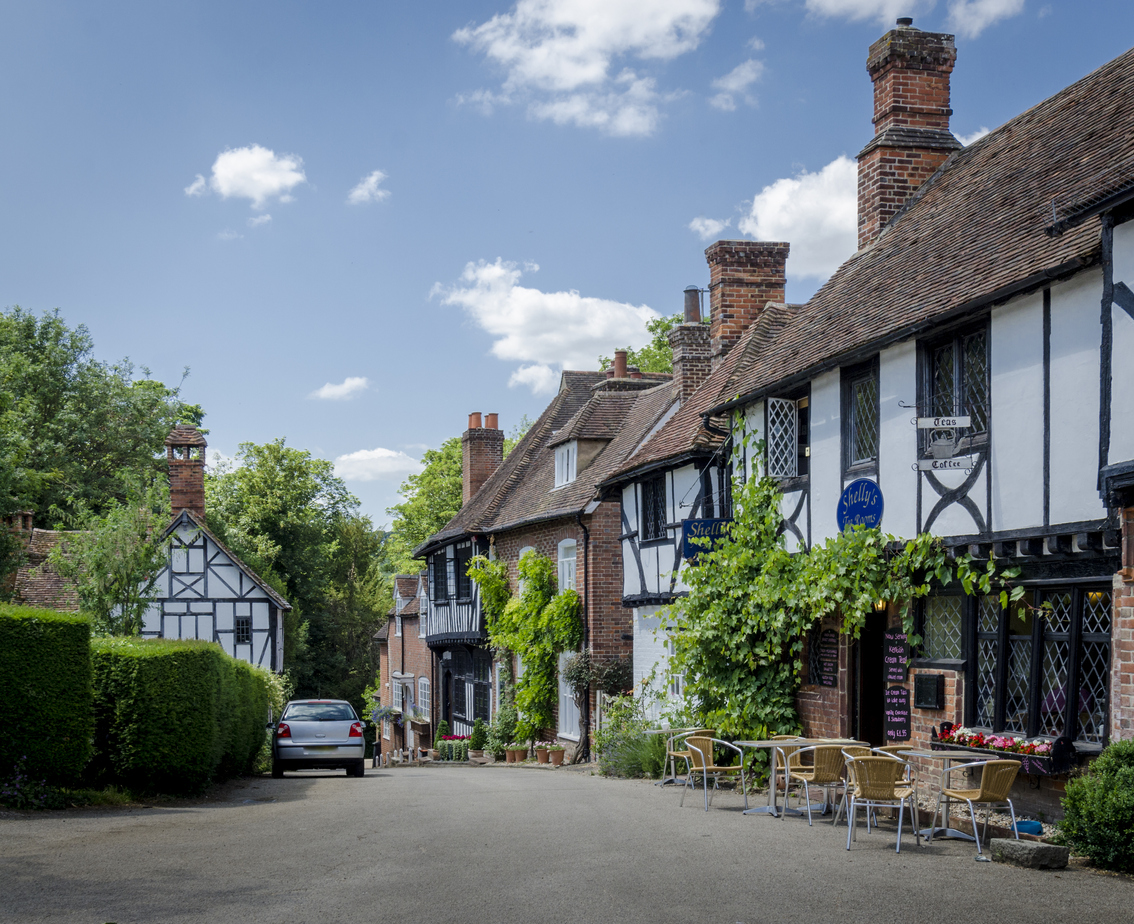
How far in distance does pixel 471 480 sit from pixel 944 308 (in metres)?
26.2

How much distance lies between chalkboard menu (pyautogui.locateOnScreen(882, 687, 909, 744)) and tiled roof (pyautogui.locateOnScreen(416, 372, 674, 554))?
9875 millimetres

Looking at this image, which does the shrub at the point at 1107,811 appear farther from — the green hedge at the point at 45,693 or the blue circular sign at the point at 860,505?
the green hedge at the point at 45,693

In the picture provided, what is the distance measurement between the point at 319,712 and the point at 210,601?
15736 mm

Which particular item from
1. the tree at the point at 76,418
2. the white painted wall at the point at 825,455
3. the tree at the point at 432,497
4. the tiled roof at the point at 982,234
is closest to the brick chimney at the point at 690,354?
the tiled roof at the point at 982,234

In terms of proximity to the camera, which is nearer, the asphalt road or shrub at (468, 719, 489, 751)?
the asphalt road

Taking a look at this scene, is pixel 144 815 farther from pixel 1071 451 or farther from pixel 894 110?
pixel 894 110

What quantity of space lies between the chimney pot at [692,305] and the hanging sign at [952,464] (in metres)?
12.0

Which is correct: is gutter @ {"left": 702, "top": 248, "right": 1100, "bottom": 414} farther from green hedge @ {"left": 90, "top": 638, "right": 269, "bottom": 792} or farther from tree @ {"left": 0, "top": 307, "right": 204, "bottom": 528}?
tree @ {"left": 0, "top": 307, "right": 204, "bottom": 528}

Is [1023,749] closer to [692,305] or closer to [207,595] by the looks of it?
[692,305]

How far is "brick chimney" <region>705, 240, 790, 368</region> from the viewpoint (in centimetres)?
2075

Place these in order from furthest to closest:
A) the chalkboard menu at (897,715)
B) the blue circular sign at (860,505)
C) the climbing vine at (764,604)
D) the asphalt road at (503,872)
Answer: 1. the blue circular sign at (860,505)
2. the chalkboard menu at (897,715)
3. the climbing vine at (764,604)
4. the asphalt road at (503,872)

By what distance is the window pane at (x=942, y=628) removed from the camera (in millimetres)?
12125

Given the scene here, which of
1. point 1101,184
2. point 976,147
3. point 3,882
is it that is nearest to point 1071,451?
point 1101,184

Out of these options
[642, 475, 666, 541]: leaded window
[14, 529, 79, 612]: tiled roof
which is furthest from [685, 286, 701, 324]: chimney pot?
[14, 529, 79, 612]: tiled roof
